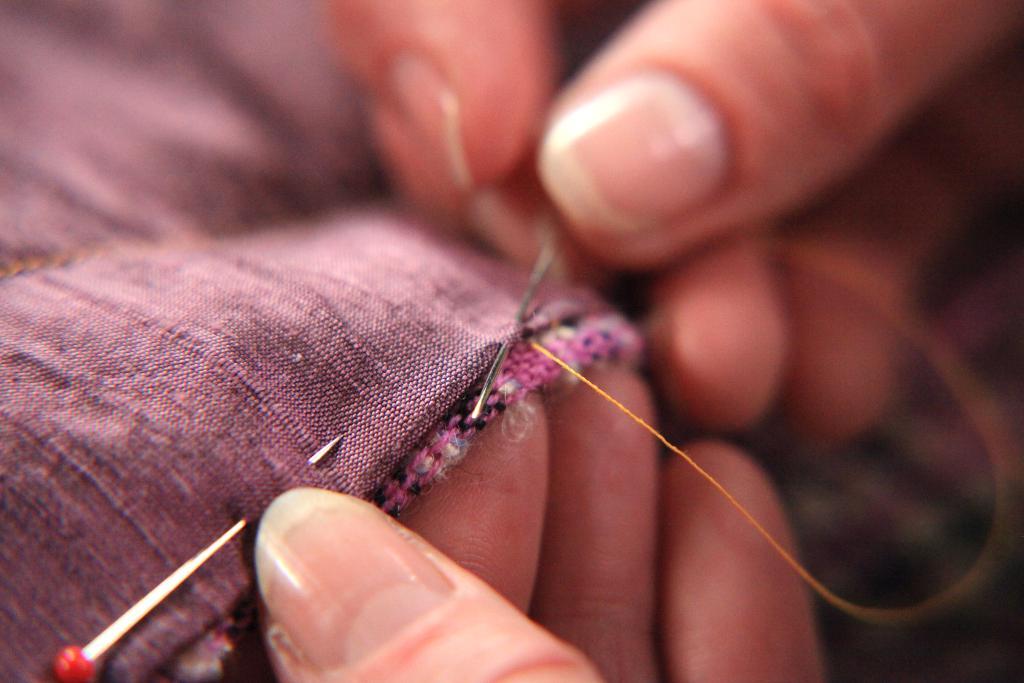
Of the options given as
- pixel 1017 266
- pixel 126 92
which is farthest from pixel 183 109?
pixel 1017 266

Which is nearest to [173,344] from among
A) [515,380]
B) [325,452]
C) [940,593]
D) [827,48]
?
[325,452]

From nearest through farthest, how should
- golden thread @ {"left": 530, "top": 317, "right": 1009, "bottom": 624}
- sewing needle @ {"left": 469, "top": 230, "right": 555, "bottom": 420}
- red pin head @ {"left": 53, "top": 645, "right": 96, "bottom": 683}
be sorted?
1. red pin head @ {"left": 53, "top": 645, "right": 96, "bottom": 683}
2. sewing needle @ {"left": 469, "top": 230, "right": 555, "bottom": 420}
3. golden thread @ {"left": 530, "top": 317, "right": 1009, "bottom": 624}

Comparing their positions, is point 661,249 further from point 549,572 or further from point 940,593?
point 940,593

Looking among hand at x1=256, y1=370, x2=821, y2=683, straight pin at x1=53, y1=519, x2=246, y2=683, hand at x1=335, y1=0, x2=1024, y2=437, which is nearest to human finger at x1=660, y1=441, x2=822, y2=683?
hand at x1=256, y1=370, x2=821, y2=683

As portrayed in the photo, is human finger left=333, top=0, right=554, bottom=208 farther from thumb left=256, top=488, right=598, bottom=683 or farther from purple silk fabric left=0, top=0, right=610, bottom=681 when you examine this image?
thumb left=256, top=488, right=598, bottom=683

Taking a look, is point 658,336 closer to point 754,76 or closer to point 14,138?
point 754,76

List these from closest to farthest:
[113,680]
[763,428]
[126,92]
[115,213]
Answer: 1. [113,680]
2. [115,213]
3. [126,92]
4. [763,428]

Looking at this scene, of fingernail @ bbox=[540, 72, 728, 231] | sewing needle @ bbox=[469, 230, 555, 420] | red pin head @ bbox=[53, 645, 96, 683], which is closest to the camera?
red pin head @ bbox=[53, 645, 96, 683]
